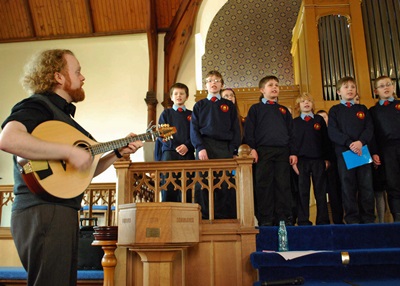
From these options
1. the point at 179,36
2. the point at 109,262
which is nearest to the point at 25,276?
the point at 109,262

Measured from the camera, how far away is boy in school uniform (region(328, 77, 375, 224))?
3.72m

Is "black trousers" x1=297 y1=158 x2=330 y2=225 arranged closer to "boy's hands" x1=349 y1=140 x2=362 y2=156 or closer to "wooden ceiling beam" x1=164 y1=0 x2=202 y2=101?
"boy's hands" x1=349 y1=140 x2=362 y2=156

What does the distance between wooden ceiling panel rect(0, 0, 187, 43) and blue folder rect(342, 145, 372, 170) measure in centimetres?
474

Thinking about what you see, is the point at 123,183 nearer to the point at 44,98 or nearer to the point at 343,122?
the point at 44,98

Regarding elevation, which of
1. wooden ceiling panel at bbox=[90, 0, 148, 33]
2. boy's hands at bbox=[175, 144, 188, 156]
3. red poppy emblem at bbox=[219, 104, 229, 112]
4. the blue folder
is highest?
wooden ceiling panel at bbox=[90, 0, 148, 33]

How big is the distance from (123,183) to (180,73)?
14.8 feet

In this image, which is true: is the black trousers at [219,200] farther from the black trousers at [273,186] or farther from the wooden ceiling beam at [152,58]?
the wooden ceiling beam at [152,58]

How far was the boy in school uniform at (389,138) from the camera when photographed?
382cm

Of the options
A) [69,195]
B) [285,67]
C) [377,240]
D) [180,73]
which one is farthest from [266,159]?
[285,67]

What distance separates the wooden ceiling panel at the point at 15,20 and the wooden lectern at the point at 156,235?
618 centimetres

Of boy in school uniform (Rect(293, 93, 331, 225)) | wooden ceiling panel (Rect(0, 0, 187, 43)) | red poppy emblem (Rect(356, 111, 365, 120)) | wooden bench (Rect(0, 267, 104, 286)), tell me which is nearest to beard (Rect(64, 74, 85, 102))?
wooden bench (Rect(0, 267, 104, 286))

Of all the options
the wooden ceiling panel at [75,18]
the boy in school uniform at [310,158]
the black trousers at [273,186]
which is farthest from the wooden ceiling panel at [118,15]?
the black trousers at [273,186]

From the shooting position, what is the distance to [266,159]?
3783mm

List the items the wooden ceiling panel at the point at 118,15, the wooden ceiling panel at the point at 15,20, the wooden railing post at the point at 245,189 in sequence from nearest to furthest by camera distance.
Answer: the wooden railing post at the point at 245,189
the wooden ceiling panel at the point at 118,15
the wooden ceiling panel at the point at 15,20
